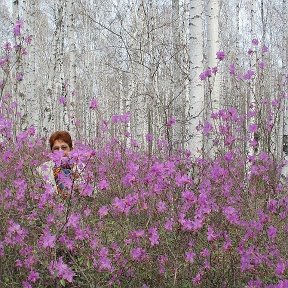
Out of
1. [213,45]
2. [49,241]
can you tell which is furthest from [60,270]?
[213,45]

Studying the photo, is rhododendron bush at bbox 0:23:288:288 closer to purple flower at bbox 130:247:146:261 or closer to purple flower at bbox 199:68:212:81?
purple flower at bbox 130:247:146:261

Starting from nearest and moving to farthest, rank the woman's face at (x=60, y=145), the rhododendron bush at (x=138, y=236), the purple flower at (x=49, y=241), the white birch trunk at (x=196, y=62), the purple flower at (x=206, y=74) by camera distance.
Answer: the purple flower at (x=49, y=241)
the rhododendron bush at (x=138, y=236)
the purple flower at (x=206, y=74)
the woman's face at (x=60, y=145)
the white birch trunk at (x=196, y=62)

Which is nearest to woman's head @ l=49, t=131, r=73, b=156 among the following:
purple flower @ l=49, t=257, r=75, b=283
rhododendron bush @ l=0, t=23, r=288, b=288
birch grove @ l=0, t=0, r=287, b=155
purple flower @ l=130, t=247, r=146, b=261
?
birch grove @ l=0, t=0, r=287, b=155

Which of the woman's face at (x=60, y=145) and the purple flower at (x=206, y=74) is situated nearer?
the purple flower at (x=206, y=74)

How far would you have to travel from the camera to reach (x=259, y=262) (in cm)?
253

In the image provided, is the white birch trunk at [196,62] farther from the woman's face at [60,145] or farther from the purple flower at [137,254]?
the purple flower at [137,254]

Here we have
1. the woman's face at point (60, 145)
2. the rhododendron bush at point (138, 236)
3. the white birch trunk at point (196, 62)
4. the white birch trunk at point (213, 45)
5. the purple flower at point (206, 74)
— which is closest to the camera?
the rhododendron bush at point (138, 236)

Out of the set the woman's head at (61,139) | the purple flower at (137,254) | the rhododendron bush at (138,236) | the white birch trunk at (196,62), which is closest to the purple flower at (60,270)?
the rhododendron bush at (138,236)

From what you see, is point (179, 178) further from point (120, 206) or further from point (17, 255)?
point (17, 255)

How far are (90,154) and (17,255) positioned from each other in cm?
137

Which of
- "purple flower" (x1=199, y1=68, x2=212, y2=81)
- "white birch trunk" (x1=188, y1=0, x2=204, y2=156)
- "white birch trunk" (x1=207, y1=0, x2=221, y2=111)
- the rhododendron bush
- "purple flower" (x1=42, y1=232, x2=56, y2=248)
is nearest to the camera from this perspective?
"purple flower" (x1=42, y1=232, x2=56, y2=248)

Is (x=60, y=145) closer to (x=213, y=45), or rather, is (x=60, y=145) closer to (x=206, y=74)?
(x=206, y=74)

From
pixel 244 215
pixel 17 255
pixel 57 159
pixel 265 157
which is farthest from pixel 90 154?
pixel 265 157

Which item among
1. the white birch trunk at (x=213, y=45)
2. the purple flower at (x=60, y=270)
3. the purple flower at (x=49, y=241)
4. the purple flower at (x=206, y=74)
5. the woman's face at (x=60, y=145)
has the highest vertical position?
the white birch trunk at (x=213, y=45)
